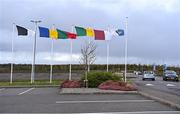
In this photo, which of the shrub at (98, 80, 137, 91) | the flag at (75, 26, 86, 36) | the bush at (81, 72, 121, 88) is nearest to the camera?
the shrub at (98, 80, 137, 91)

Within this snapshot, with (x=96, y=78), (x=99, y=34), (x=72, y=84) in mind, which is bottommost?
(x=72, y=84)

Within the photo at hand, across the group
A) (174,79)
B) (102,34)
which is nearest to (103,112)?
(102,34)

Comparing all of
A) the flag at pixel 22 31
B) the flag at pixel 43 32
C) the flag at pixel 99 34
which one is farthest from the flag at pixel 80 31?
the flag at pixel 22 31

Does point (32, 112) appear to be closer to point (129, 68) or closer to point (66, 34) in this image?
point (66, 34)

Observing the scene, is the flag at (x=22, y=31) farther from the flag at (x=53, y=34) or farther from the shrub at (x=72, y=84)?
the shrub at (x=72, y=84)

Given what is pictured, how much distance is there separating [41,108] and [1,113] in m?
2.13

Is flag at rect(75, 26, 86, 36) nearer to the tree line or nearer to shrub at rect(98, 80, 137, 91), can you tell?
shrub at rect(98, 80, 137, 91)

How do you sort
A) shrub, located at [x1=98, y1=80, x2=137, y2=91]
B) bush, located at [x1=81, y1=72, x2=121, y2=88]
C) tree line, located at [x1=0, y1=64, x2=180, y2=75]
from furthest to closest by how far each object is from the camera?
tree line, located at [x1=0, y1=64, x2=180, y2=75] → bush, located at [x1=81, y1=72, x2=121, y2=88] → shrub, located at [x1=98, y1=80, x2=137, y2=91]

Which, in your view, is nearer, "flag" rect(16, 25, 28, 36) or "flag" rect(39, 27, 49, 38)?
"flag" rect(39, 27, 49, 38)

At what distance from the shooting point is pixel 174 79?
65.8m

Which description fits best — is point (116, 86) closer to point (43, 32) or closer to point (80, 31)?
point (80, 31)

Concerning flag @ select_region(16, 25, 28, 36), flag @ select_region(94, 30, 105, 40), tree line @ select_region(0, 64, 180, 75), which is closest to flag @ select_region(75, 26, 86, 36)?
flag @ select_region(94, 30, 105, 40)

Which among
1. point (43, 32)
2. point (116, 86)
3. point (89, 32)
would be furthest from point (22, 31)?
point (116, 86)

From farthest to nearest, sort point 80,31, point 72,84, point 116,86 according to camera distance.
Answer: point 80,31 → point 72,84 → point 116,86
